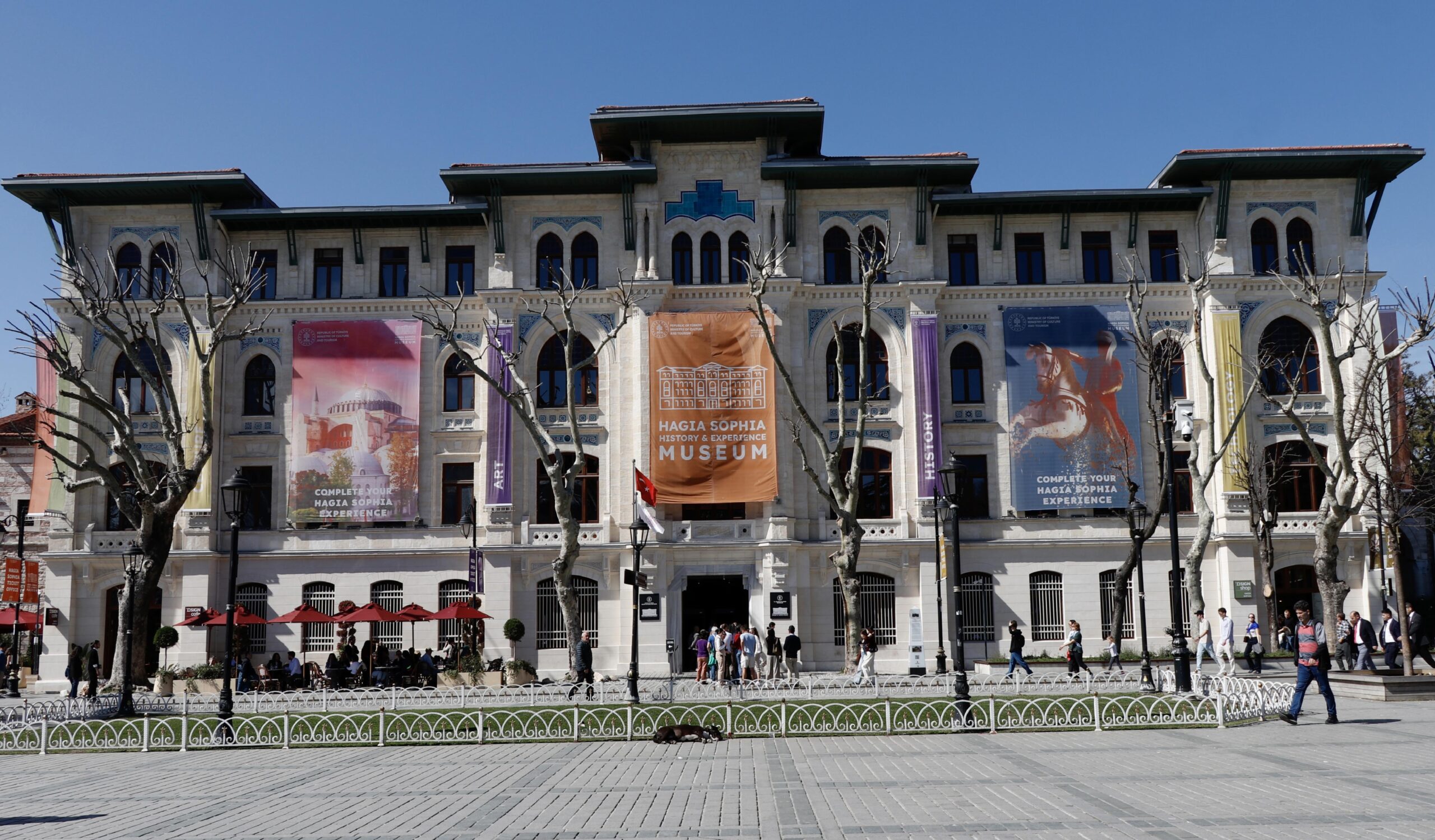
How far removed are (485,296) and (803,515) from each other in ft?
40.0

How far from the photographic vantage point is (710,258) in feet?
126

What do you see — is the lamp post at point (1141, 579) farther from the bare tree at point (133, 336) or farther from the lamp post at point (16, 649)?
the lamp post at point (16, 649)

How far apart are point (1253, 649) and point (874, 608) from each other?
35.5ft

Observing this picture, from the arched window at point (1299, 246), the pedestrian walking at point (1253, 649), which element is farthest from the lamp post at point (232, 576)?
the arched window at point (1299, 246)

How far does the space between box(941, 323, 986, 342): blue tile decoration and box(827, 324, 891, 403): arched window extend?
2.03 meters

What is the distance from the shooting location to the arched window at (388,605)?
122ft

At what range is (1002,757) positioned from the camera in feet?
54.3

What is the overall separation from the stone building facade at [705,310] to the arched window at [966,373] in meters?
0.13

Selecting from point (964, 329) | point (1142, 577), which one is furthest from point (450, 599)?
point (1142, 577)

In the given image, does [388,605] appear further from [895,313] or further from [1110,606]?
[1110,606]

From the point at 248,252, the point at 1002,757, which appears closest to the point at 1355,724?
the point at 1002,757

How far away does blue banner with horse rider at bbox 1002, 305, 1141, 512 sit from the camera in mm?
37125

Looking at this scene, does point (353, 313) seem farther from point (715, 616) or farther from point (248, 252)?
point (715, 616)

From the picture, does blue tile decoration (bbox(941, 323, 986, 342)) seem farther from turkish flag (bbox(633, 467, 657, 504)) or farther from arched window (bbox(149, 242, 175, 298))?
arched window (bbox(149, 242, 175, 298))
